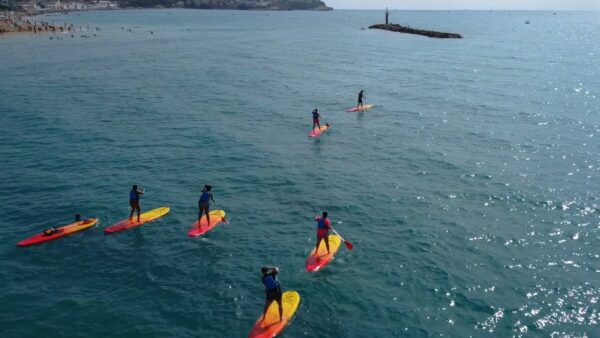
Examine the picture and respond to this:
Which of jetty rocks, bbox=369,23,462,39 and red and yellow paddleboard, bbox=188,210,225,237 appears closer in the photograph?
red and yellow paddleboard, bbox=188,210,225,237

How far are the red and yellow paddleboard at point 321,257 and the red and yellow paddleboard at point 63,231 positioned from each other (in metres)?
13.2

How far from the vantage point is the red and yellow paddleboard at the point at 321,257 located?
23.0m

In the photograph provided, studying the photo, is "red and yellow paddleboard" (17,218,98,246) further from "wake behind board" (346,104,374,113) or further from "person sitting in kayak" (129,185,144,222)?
"wake behind board" (346,104,374,113)

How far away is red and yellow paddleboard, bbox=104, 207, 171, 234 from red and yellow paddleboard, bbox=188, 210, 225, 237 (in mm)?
2827

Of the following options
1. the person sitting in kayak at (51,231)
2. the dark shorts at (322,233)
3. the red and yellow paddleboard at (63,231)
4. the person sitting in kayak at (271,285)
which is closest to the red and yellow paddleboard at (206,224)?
the red and yellow paddleboard at (63,231)

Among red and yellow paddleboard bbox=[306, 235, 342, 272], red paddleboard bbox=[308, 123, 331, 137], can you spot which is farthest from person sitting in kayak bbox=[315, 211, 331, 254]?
red paddleboard bbox=[308, 123, 331, 137]

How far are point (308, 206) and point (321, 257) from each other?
6.80m

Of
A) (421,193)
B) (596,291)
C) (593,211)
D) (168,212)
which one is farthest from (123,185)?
(593,211)

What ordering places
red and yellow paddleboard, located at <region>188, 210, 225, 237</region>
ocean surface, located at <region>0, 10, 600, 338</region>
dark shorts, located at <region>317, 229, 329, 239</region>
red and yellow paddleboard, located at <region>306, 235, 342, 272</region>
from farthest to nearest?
red and yellow paddleboard, located at <region>188, 210, 225, 237</region> < dark shorts, located at <region>317, 229, 329, 239</region> < red and yellow paddleboard, located at <region>306, 235, 342, 272</region> < ocean surface, located at <region>0, 10, 600, 338</region>

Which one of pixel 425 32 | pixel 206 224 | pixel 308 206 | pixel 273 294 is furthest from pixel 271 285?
pixel 425 32

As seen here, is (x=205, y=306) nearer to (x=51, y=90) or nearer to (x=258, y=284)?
(x=258, y=284)

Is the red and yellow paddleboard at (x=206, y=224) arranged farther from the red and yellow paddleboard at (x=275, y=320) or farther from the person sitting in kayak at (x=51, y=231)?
the red and yellow paddleboard at (x=275, y=320)

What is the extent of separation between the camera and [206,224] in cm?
2719

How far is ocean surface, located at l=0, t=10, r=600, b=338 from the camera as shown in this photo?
66.0 feet
